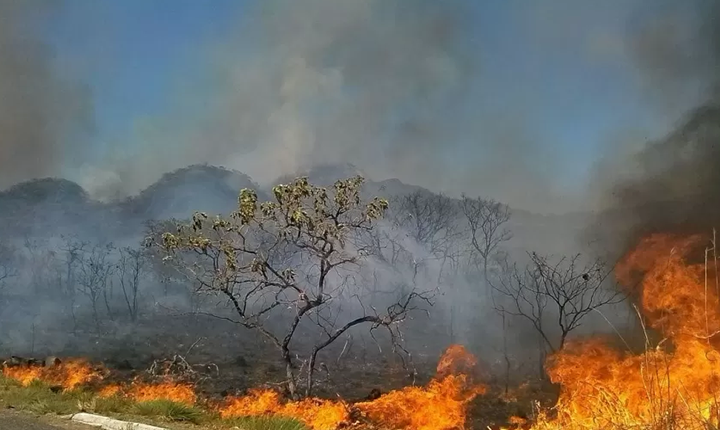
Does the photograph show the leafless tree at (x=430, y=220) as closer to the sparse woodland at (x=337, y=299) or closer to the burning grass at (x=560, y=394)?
the sparse woodland at (x=337, y=299)

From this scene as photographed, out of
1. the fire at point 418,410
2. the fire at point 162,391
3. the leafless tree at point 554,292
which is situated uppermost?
the leafless tree at point 554,292

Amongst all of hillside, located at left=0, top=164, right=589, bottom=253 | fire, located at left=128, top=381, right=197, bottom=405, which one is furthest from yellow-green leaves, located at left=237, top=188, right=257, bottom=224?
hillside, located at left=0, top=164, right=589, bottom=253

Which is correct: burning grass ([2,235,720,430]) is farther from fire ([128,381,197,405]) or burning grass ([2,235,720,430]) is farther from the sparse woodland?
the sparse woodland

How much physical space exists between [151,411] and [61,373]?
29.1ft

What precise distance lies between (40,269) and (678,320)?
31625 millimetres

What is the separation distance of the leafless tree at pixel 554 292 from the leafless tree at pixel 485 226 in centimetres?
136

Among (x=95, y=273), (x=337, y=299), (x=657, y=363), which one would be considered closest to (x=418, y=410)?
(x=657, y=363)


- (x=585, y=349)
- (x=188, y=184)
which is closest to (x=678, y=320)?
(x=585, y=349)

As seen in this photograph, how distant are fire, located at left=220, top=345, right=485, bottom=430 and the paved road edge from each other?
2.94 meters

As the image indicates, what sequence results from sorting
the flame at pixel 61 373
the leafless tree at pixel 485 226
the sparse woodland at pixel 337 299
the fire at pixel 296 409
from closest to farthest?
the fire at pixel 296 409 → the flame at pixel 61 373 → the sparse woodland at pixel 337 299 → the leafless tree at pixel 485 226

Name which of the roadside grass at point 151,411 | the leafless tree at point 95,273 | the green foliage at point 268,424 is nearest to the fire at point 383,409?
the roadside grass at point 151,411

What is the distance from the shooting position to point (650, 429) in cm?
450

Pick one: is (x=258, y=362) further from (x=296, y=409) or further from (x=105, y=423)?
(x=105, y=423)

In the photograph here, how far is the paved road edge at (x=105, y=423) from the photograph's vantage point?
315 inches
